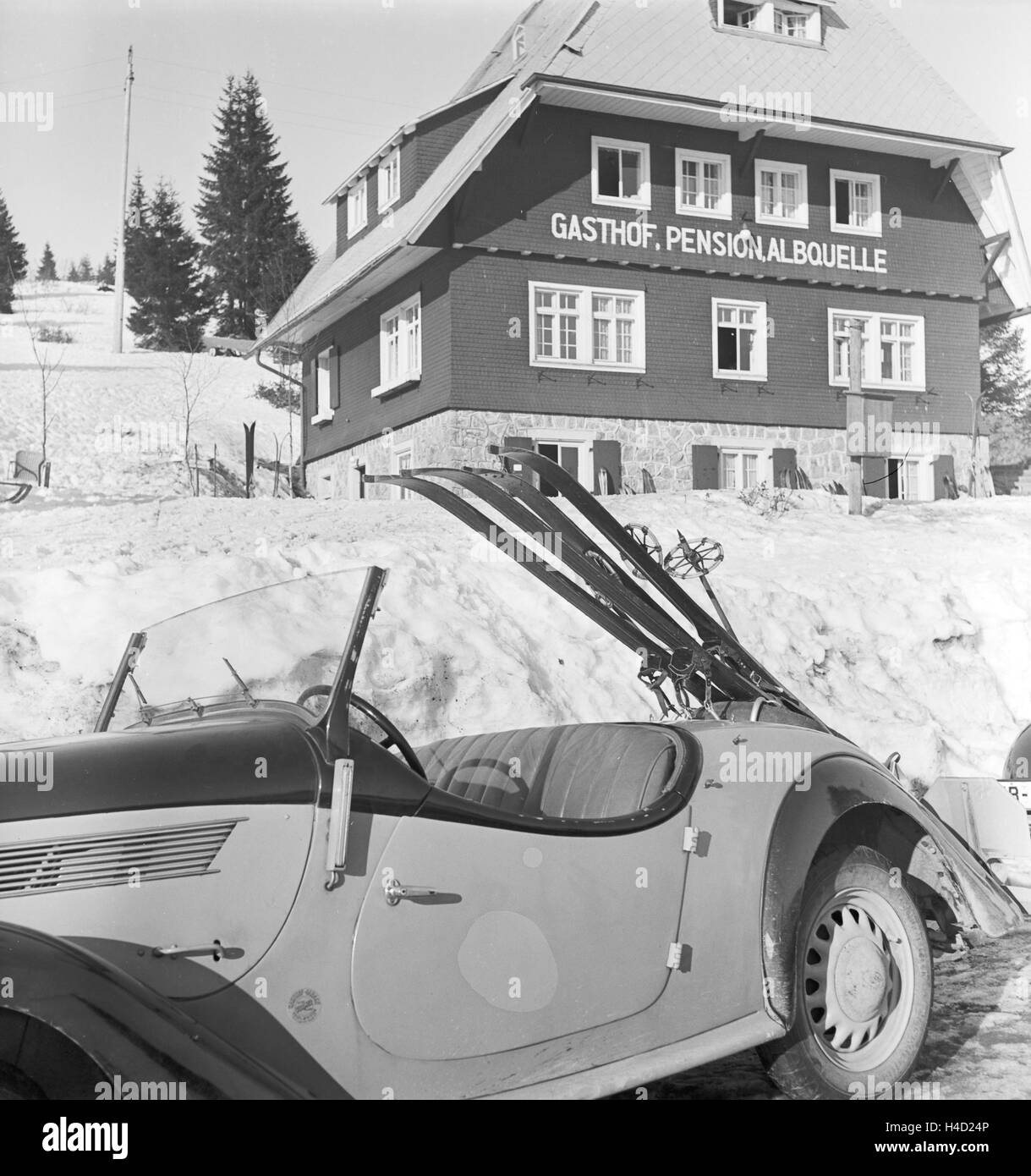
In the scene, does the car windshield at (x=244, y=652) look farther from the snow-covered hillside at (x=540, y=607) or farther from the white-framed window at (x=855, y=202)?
the white-framed window at (x=855, y=202)

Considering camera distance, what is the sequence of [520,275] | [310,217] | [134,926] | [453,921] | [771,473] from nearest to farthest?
[134,926] < [453,921] < [520,275] < [771,473] < [310,217]

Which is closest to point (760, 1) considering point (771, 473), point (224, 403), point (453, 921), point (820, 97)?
point (820, 97)

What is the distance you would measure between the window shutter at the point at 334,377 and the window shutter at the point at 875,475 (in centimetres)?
1251

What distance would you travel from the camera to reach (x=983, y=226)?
1125 inches

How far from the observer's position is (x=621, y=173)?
2483 cm

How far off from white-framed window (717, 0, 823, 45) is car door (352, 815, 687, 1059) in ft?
86.8

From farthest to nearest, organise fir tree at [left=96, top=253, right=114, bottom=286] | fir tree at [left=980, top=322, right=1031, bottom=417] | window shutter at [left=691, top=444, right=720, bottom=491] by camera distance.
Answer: fir tree at [left=96, top=253, right=114, bottom=286] → fir tree at [left=980, top=322, right=1031, bottom=417] → window shutter at [left=691, top=444, right=720, bottom=491]

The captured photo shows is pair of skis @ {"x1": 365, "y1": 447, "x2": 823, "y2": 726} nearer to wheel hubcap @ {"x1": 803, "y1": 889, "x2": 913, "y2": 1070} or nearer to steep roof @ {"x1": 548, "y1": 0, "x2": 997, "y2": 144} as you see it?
wheel hubcap @ {"x1": 803, "y1": 889, "x2": 913, "y2": 1070}

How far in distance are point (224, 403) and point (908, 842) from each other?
51.5 m

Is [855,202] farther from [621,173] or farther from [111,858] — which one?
[111,858]

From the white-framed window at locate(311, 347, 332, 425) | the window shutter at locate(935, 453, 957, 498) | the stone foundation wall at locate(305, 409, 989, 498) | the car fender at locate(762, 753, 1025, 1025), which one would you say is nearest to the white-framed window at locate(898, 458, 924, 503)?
the window shutter at locate(935, 453, 957, 498)

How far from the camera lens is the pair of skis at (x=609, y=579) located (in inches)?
172

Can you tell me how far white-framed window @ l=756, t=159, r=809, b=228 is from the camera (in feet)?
85.8

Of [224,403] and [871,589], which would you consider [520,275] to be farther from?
[224,403]
